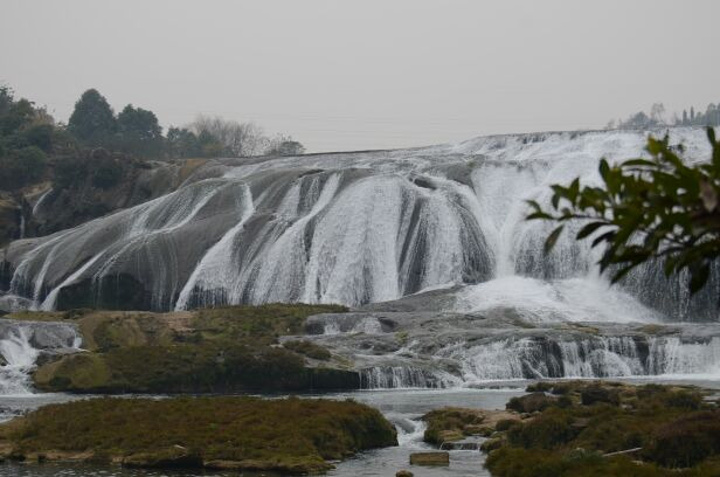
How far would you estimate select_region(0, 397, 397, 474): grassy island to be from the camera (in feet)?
94.1

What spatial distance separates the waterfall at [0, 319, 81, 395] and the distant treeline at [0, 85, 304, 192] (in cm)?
4640

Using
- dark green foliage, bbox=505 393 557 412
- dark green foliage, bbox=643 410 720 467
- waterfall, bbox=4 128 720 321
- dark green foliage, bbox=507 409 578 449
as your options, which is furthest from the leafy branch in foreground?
waterfall, bbox=4 128 720 321

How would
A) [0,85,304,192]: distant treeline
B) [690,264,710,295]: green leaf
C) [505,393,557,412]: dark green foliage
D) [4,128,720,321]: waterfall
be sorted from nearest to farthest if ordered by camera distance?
[690,264,710,295]: green leaf → [505,393,557,412]: dark green foliage → [4,128,720,321]: waterfall → [0,85,304,192]: distant treeline

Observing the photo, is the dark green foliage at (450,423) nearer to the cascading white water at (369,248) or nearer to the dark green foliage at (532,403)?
the dark green foliage at (532,403)

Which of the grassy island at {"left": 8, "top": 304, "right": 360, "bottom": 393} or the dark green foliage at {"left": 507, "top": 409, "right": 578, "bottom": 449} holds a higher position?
the grassy island at {"left": 8, "top": 304, "right": 360, "bottom": 393}

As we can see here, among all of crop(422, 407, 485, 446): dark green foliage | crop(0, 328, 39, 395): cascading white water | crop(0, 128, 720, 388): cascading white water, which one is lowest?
crop(422, 407, 485, 446): dark green foliage

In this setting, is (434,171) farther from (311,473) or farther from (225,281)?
(311,473)

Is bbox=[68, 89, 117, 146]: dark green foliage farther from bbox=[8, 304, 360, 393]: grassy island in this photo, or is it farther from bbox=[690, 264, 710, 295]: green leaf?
bbox=[690, 264, 710, 295]: green leaf

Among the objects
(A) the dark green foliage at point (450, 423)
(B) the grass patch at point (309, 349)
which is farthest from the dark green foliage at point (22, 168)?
(A) the dark green foliage at point (450, 423)

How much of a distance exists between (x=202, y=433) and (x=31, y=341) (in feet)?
98.9

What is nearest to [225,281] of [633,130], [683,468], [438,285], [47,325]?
[438,285]

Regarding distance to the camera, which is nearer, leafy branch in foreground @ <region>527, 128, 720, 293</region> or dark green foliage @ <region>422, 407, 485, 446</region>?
leafy branch in foreground @ <region>527, 128, 720, 293</region>

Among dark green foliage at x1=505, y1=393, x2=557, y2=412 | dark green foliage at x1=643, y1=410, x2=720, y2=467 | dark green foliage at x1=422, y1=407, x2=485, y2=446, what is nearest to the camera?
dark green foliage at x1=643, y1=410, x2=720, y2=467

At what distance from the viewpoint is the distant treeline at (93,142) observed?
107 meters
